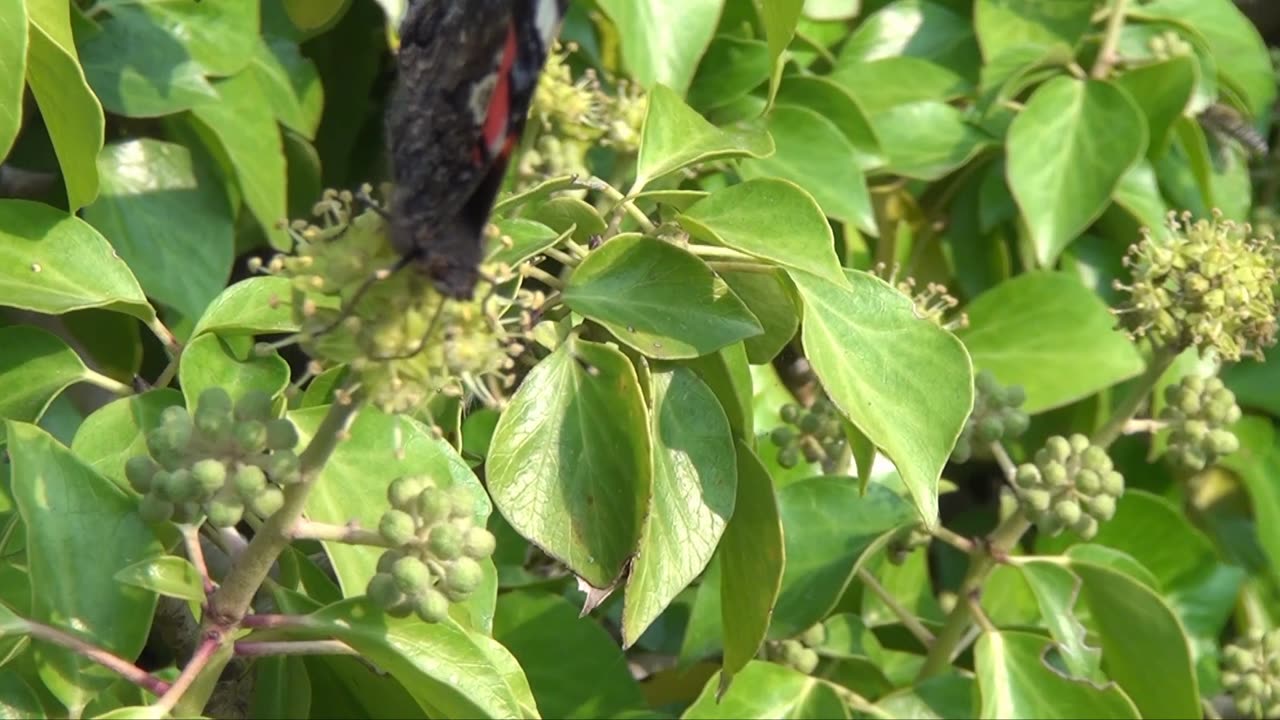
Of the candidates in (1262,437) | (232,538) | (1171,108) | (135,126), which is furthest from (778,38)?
(1262,437)

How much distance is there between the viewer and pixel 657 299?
1131mm

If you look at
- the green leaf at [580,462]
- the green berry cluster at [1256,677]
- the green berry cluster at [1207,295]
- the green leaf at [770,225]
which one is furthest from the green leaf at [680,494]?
the green berry cluster at [1256,677]

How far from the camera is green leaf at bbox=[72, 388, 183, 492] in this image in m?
1.17

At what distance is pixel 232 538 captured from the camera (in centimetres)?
112

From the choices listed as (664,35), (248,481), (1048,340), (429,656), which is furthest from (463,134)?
(1048,340)

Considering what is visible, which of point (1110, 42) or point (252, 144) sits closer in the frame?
point (252, 144)

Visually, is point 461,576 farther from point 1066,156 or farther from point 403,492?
point 1066,156

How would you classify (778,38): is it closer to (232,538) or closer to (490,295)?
(490,295)

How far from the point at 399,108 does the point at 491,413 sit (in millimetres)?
660

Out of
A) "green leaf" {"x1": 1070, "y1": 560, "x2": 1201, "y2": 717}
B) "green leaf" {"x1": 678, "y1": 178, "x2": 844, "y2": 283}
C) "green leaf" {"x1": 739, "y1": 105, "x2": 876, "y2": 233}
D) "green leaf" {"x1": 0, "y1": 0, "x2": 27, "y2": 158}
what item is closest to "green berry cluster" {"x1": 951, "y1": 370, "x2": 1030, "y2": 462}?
"green leaf" {"x1": 1070, "y1": 560, "x2": 1201, "y2": 717}

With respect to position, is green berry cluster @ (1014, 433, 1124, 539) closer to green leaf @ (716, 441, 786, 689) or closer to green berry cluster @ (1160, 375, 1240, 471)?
green berry cluster @ (1160, 375, 1240, 471)

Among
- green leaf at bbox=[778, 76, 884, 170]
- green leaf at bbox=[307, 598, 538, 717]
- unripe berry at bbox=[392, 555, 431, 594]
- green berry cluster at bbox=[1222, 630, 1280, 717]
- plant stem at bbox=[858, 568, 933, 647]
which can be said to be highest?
unripe berry at bbox=[392, 555, 431, 594]

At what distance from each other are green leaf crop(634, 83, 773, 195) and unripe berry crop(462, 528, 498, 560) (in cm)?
36

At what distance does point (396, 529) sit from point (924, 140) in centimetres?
120
